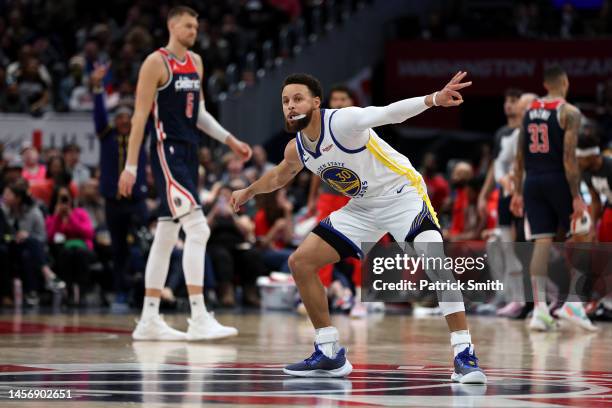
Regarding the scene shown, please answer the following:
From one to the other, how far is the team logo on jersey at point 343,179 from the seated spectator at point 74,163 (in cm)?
962

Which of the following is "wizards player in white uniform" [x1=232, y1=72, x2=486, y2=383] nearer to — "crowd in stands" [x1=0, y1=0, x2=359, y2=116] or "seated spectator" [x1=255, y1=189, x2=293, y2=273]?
"seated spectator" [x1=255, y1=189, x2=293, y2=273]

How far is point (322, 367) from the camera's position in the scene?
6840 millimetres

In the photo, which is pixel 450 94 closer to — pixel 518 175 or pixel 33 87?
pixel 518 175

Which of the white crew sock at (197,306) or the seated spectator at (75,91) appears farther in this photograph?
the seated spectator at (75,91)

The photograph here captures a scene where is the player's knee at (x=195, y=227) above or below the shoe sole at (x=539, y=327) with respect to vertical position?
above

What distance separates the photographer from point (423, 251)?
6.71 meters

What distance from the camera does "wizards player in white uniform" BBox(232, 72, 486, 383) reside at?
6.58 m

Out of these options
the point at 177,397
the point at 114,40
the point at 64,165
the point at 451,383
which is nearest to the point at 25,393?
the point at 177,397

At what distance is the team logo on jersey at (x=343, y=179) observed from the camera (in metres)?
6.76

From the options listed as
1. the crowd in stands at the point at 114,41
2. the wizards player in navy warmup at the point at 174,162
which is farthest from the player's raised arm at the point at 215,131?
the crowd in stands at the point at 114,41

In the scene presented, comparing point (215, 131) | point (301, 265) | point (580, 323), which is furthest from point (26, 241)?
point (301, 265)

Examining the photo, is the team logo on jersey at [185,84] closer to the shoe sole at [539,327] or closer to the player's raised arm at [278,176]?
the player's raised arm at [278,176]

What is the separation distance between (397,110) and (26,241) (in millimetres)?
8158

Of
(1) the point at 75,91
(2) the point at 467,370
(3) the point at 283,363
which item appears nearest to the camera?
(2) the point at 467,370
